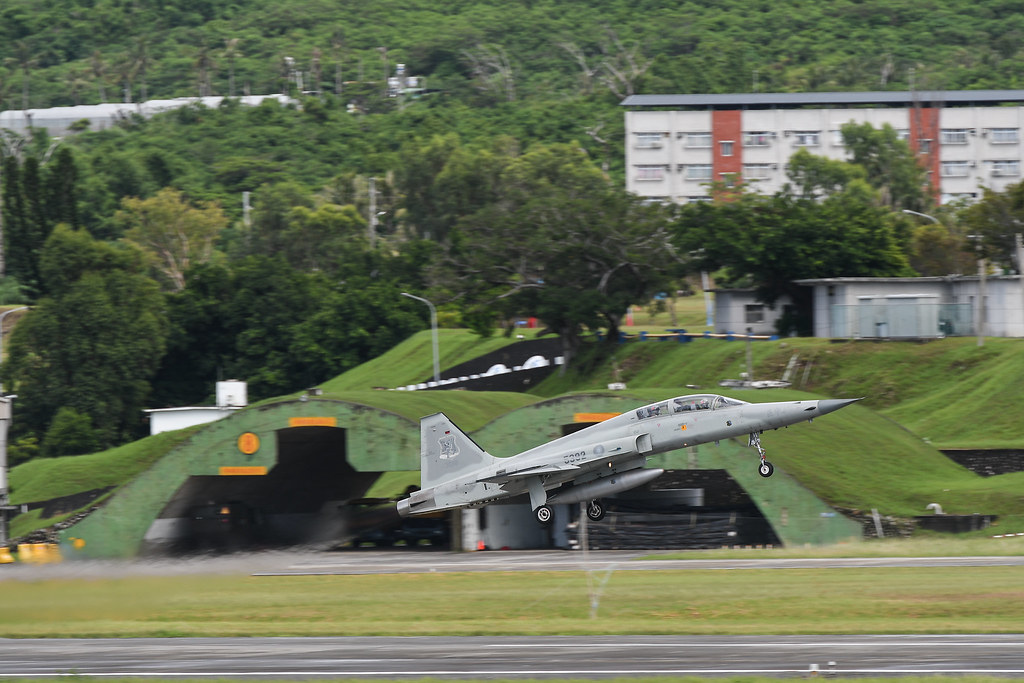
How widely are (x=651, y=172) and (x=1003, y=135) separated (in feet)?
152

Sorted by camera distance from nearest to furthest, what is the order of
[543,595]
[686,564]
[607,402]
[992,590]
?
[992,590], [543,595], [686,564], [607,402]

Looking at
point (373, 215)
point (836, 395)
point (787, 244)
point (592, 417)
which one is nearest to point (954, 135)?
point (787, 244)

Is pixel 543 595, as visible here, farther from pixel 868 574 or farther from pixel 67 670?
pixel 67 670

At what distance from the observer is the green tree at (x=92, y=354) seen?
118812mm

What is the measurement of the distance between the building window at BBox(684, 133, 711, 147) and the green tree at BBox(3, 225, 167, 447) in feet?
243

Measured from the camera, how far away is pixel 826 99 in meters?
170

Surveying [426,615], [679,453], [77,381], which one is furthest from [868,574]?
[77,381]

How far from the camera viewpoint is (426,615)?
144 ft

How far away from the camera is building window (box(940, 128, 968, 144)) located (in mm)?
169625

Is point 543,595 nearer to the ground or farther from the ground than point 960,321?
nearer to the ground

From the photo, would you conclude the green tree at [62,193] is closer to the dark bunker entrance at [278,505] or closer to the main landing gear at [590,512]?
the dark bunker entrance at [278,505]

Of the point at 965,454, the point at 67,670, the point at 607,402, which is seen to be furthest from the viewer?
the point at 965,454

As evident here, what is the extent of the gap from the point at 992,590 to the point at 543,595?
15307 millimetres

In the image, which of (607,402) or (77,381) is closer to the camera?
(607,402)
